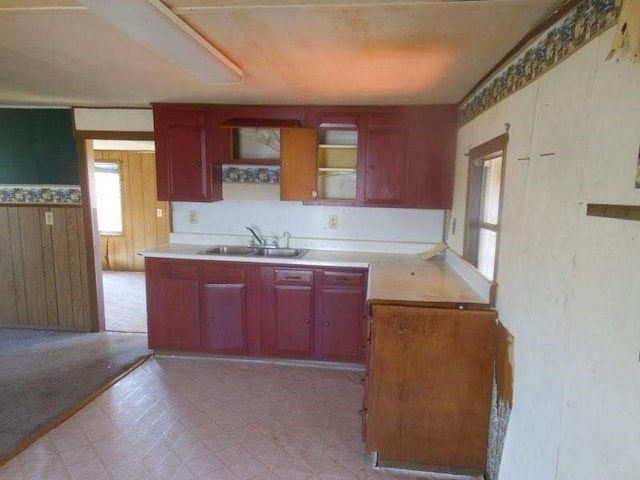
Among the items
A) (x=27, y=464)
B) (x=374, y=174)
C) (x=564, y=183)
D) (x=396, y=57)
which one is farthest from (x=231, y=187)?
(x=564, y=183)

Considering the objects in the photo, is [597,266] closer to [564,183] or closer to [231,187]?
[564,183]

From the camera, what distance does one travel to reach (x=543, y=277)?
1404mm

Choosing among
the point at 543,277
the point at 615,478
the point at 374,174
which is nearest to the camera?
the point at 615,478

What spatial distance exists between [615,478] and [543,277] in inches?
25.1

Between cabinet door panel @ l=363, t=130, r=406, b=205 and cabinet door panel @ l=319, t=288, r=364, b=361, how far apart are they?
0.79m

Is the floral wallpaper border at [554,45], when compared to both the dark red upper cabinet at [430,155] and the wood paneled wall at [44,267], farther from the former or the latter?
the wood paneled wall at [44,267]

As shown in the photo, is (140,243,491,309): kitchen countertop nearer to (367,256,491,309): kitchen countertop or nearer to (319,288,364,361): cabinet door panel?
(367,256,491,309): kitchen countertop

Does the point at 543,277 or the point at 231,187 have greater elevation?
the point at 231,187

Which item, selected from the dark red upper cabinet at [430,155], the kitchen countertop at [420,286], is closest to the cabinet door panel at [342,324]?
the kitchen countertop at [420,286]

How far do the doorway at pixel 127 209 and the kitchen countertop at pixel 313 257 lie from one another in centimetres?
295

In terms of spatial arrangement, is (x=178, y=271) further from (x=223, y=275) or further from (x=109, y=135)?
(x=109, y=135)

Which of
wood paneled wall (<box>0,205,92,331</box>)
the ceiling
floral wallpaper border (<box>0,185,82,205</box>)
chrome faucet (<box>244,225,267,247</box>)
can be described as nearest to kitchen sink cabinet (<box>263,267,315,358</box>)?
chrome faucet (<box>244,225,267,247</box>)

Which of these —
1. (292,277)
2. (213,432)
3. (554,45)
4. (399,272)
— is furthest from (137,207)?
(554,45)

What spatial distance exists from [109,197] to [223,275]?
167 inches
